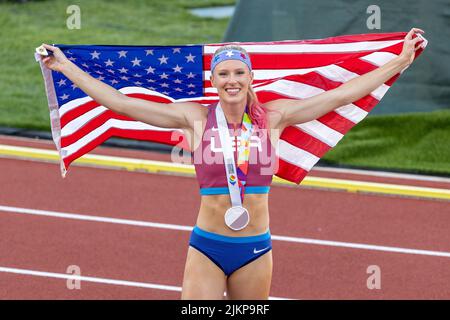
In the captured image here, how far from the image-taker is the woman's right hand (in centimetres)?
622

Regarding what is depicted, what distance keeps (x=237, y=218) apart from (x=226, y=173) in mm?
280

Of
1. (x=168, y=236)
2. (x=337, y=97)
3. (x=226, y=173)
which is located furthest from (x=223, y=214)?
(x=168, y=236)

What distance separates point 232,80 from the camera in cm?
589

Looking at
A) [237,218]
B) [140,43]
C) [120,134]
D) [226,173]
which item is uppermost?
A: [140,43]

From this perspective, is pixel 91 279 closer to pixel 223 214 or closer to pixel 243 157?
pixel 223 214

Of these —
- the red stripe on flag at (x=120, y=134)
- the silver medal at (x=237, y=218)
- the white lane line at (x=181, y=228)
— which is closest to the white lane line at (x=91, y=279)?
the white lane line at (x=181, y=228)

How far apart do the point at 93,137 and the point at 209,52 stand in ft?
3.44

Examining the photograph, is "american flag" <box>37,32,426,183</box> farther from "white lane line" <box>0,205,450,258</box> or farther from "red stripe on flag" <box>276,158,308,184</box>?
"white lane line" <box>0,205,450,258</box>

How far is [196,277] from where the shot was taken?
595 cm

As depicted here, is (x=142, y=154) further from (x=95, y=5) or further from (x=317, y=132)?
(x=95, y=5)

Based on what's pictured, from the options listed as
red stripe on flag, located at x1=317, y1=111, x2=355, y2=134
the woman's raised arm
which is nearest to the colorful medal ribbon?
the woman's raised arm

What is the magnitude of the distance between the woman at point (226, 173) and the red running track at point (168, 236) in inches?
111
